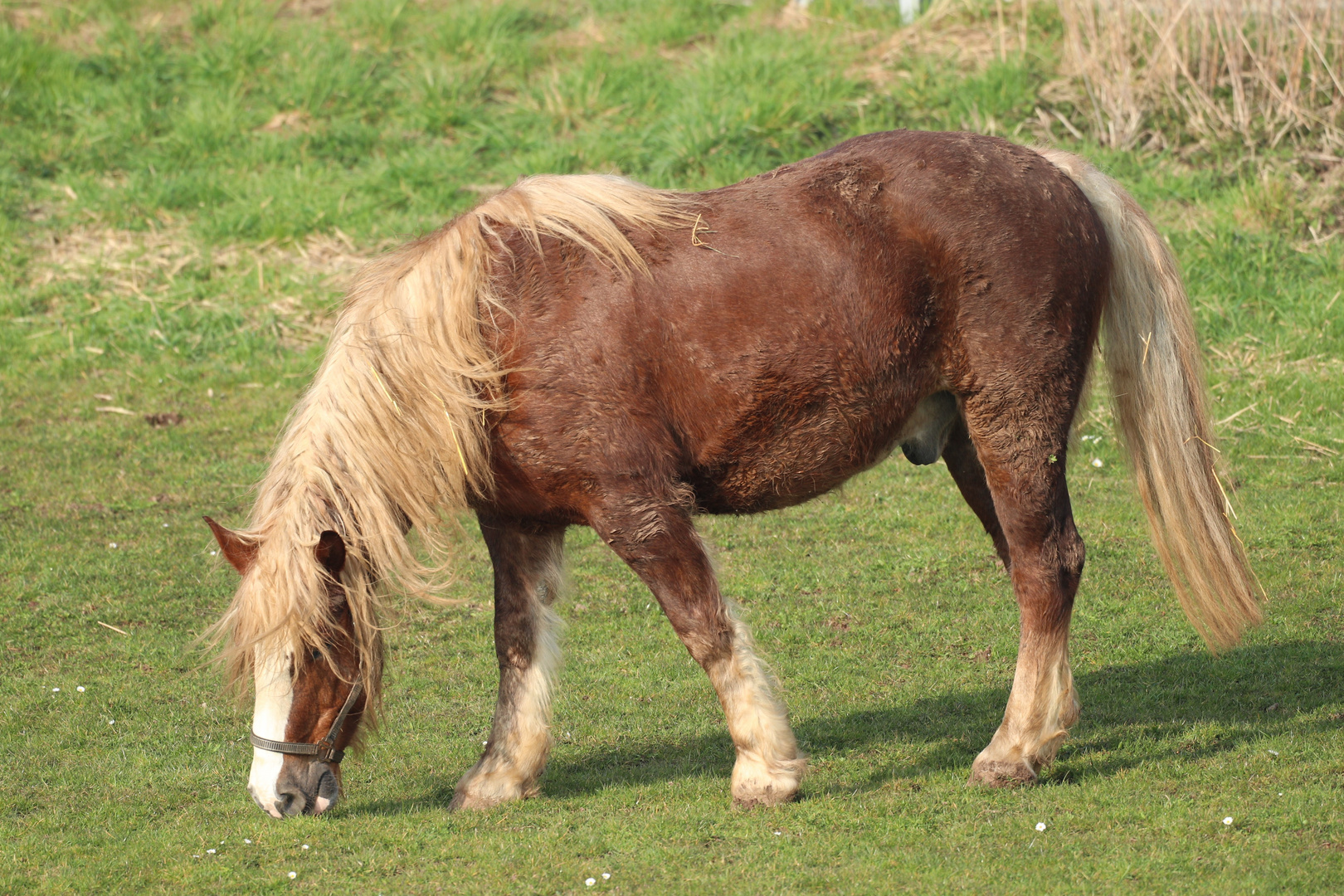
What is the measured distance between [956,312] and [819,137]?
742cm

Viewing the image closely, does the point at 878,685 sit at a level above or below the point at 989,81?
below

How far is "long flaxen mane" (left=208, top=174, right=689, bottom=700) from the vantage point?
14.1 feet

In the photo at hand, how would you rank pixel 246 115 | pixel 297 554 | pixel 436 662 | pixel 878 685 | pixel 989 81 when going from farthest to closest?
pixel 246 115 → pixel 989 81 → pixel 436 662 → pixel 878 685 → pixel 297 554

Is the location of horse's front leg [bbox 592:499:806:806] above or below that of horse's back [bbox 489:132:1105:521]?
below

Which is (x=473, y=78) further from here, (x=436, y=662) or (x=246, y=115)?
(x=436, y=662)

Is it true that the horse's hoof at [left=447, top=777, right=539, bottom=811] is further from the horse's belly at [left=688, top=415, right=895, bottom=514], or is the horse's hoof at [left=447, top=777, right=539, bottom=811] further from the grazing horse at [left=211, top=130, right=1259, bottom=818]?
the horse's belly at [left=688, top=415, right=895, bottom=514]

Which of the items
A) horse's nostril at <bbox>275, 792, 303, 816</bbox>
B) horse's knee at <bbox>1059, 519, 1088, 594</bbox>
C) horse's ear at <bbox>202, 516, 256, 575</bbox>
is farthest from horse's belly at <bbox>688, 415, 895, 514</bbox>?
horse's nostril at <bbox>275, 792, 303, 816</bbox>

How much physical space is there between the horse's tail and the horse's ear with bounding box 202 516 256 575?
316cm

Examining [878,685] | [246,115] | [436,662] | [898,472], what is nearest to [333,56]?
[246,115]

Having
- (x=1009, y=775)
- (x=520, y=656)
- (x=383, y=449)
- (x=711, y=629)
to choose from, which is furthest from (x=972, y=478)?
(x=383, y=449)

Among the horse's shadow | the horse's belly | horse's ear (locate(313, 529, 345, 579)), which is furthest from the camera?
the horse's shadow

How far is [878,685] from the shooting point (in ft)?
19.3

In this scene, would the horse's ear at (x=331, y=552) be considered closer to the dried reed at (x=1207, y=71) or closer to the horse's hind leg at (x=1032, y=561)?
the horse's hind leg at (x=1032, y=561)

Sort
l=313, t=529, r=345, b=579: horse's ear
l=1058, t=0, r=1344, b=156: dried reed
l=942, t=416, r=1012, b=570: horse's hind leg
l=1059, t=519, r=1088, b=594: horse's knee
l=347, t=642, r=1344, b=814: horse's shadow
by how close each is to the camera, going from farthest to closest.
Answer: l=1058, t=0, r=1344, b=156: dried reed < l=942, t=416, r=1012, b=570: horse's hind leg < l=347, t=642, r=1344, b=814: horse's shadow < l=1059, t=519, r=1088, b=594: horse's knee < l=313, t=529, r=345, b=579: horse's ear
